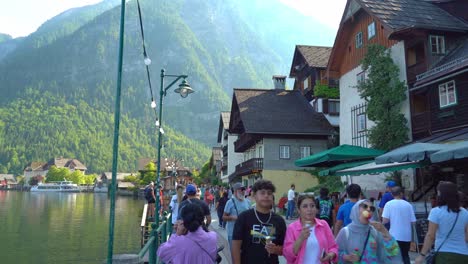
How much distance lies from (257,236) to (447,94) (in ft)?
56.6

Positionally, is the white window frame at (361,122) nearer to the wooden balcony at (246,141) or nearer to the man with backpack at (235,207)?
the wooden balcony at (246,141)

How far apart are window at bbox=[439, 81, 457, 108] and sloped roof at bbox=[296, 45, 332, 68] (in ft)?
63.7

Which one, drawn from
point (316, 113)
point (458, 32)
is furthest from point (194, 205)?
point (316, 113)

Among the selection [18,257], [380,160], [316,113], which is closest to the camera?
[380,160]

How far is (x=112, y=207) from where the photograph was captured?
703cm

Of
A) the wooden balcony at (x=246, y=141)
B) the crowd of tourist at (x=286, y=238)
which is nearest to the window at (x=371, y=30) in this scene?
the wooden balcony at (x=246, y=141)

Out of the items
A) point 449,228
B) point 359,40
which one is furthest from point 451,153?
point 359,40

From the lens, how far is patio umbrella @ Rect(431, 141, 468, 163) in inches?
416

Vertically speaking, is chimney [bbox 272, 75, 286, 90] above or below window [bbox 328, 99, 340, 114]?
above

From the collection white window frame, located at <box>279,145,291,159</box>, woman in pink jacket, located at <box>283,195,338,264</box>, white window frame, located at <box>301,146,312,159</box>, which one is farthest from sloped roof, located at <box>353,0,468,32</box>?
woman in pink jacket, located at <box>283,195,338,264</box>

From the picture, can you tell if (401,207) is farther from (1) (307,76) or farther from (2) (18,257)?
(1) (307,76)

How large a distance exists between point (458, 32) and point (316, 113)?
1844 centimetres

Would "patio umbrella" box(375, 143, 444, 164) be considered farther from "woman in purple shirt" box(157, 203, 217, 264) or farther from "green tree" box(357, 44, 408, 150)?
"green tree" box(357, 44, 408, 150)

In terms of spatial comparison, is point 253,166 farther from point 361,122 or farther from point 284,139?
point 361,122
